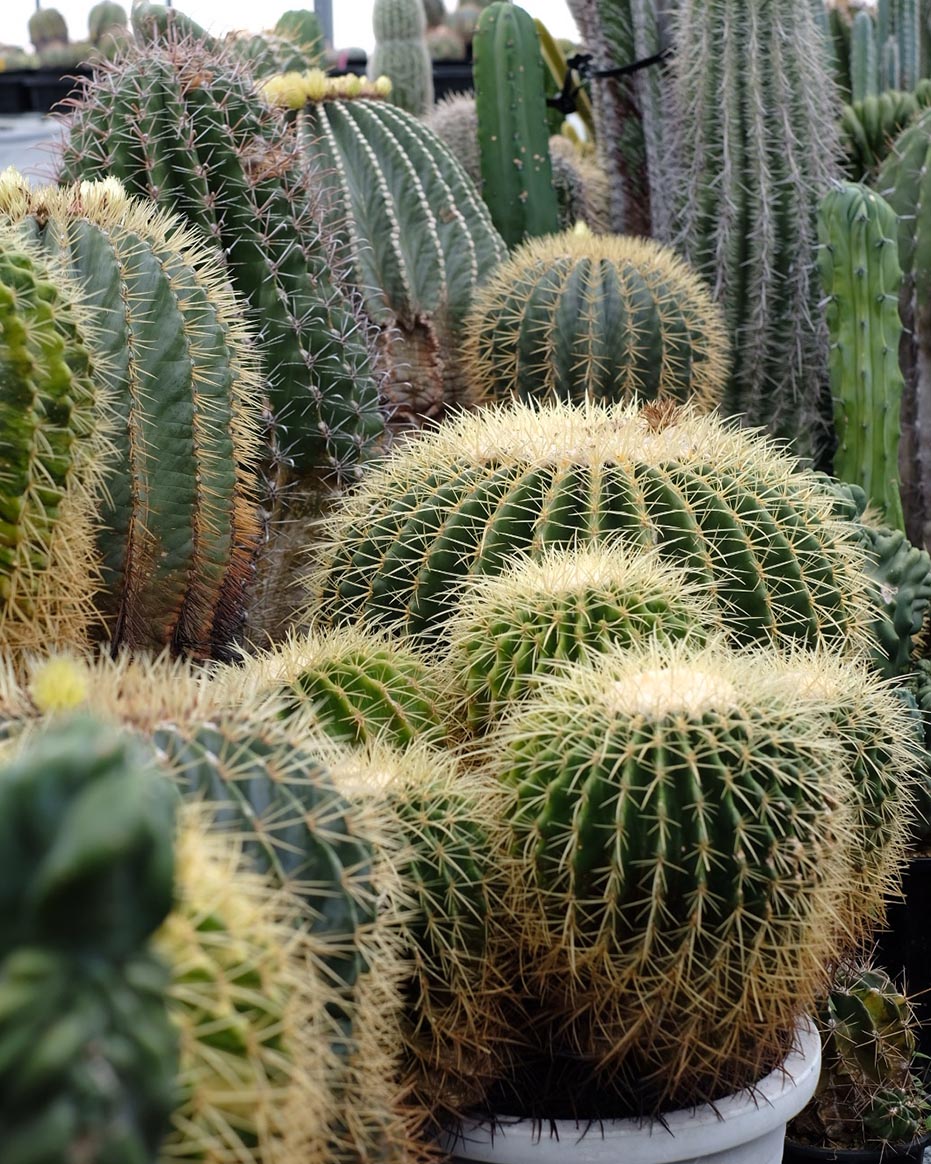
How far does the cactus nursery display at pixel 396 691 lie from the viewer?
713mm

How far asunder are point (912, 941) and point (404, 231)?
1.77m

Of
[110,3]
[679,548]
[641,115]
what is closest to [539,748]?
[679,548]

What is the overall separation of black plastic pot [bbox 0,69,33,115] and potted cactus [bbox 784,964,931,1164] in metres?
9.99

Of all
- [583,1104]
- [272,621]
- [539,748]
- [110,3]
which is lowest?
[583,1104]

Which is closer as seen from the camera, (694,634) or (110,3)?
(694,634)

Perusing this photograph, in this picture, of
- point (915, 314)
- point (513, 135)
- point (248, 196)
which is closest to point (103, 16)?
point (513, 135)

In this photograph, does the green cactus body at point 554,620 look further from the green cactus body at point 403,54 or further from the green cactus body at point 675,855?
the green cactus body at point 403,54

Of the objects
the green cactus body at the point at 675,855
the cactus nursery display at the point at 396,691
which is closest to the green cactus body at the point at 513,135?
the cactus nursery display at the point at 396,691

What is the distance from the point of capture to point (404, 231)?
9.60 feet

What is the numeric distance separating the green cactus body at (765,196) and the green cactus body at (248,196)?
1572 mm

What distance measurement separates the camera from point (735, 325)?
351cm

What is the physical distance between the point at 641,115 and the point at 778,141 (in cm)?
75

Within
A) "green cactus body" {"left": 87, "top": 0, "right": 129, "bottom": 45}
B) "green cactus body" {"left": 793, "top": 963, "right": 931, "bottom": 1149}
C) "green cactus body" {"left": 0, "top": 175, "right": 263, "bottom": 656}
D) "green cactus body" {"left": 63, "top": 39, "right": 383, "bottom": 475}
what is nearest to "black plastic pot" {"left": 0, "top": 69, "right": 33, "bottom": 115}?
"green cactus body" {"left": 87, "top": 0, "right": 129, "bottom": 45}

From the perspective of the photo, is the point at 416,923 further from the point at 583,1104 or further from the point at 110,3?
the point at 110,3
